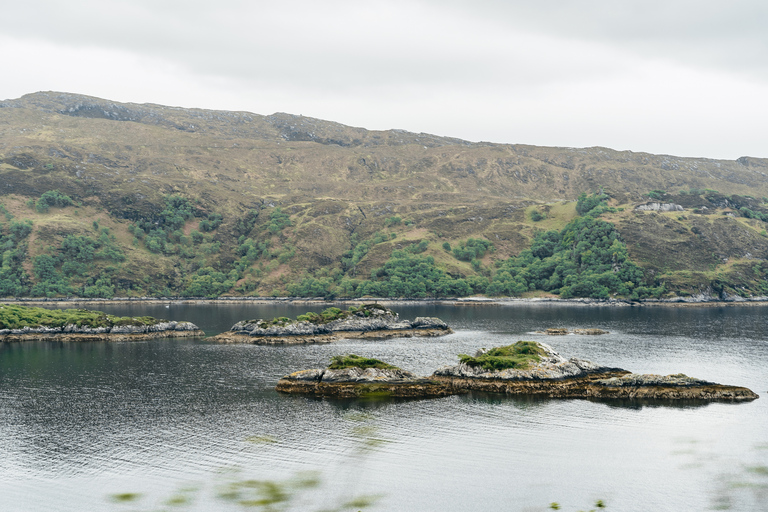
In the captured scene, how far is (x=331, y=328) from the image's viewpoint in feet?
492

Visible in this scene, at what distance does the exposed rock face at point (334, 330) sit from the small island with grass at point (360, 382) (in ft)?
166

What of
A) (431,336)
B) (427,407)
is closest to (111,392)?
(427,407)

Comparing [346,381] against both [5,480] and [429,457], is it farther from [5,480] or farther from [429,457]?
[5,480]

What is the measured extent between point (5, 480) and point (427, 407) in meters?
43.4

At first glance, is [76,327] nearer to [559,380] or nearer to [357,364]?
[357,364]

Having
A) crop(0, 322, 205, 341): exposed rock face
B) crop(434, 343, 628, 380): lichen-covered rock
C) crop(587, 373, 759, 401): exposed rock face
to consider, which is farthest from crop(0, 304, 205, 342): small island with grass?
crop(587, 373, 759, 401): exposed rock face

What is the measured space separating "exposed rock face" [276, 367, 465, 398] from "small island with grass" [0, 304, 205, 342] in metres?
68.5

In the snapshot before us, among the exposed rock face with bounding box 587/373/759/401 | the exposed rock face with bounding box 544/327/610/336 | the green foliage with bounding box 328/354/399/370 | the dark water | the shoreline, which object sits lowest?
the shoreline

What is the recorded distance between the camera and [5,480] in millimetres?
50719

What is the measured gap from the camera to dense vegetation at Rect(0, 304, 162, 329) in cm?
13925

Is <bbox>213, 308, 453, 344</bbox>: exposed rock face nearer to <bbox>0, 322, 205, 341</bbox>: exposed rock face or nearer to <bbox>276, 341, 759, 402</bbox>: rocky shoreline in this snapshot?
<bbox>0, 322, 205, 341</bbox>: exposed rock face

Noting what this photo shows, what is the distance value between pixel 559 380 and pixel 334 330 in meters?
74.3

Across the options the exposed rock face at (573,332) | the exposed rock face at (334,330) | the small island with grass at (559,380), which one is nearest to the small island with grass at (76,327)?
the exposed rock face at (334,330)

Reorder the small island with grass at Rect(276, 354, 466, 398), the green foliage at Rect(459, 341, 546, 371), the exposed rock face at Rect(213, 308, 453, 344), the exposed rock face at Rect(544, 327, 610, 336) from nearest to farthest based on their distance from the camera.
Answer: the small island with grass at Rect(276, 354, 466, 398) → the green foliage at Rect(459, 341, 546, 371) → the exposed rock face at Rect(213, 308, 453, 344) → the exposed rock face at Rect(544, 327, 610, 336)
